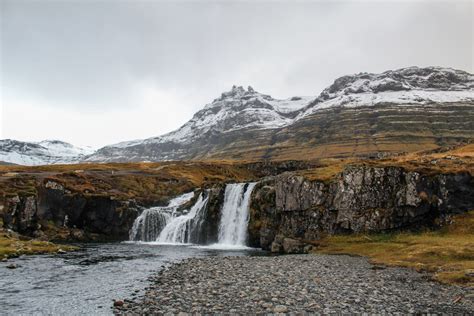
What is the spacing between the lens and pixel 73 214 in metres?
84.9

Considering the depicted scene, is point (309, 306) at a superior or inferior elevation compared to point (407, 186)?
inferior

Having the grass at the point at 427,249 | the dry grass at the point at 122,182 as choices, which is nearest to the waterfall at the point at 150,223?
the dry grass at the point at 122,182

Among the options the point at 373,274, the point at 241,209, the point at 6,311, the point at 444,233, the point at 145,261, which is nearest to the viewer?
the point at 6,311

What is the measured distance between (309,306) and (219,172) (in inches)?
4961

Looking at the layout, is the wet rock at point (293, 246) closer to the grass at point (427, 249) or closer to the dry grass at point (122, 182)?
the grass at point (427, 249)

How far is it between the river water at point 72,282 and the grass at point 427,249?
2430cm

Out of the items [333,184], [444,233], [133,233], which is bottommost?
[133,233]

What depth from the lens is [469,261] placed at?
120 ft

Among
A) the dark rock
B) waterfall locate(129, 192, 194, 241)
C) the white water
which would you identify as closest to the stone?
the dark rock

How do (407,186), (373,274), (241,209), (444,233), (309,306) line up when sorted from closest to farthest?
(309,306) < (373,274) < (444,233) < (407,186) < (241,209)

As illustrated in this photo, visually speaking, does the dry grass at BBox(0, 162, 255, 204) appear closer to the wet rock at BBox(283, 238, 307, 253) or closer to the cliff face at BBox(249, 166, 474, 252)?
the cliff face at BBox(249, 166, 474, 252)

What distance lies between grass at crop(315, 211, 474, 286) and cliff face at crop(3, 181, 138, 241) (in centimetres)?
4913

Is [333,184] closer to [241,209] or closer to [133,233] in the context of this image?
[241,209]

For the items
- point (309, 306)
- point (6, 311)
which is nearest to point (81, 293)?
point (6, 311)
